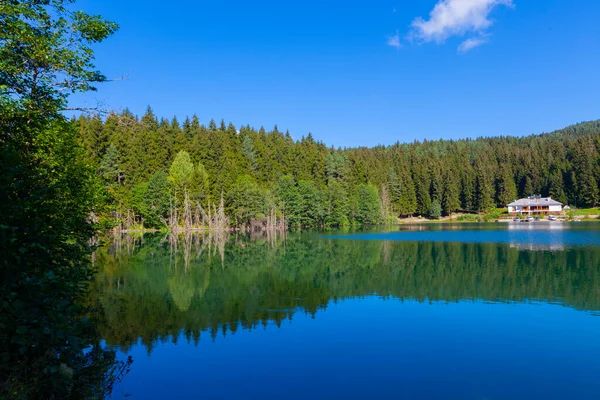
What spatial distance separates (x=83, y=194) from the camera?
17.8 meters

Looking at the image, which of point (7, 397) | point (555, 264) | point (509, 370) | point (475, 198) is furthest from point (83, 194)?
point (475, 198)

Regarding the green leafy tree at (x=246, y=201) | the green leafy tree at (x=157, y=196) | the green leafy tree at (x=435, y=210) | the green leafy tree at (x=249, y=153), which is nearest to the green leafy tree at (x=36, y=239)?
the green leafy tree at (x=157, y=196)

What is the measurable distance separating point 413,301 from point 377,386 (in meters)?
9.51

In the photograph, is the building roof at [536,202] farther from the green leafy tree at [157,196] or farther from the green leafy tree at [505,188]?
the green leafy tree at [157,196]

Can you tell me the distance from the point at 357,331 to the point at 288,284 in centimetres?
874

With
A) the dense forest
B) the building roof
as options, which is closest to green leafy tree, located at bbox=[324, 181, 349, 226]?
the dense forest

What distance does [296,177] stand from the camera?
314 feet

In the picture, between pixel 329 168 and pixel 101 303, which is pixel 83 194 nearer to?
pixel 101 303

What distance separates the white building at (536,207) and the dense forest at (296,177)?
5.13 meters

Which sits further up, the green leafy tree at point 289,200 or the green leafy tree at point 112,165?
the green leafy tree at point 112,165

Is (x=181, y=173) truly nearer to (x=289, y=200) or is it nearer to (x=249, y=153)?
(x=289, y=200)

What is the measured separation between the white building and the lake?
94.6 metres

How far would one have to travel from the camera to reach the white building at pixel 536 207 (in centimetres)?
11194

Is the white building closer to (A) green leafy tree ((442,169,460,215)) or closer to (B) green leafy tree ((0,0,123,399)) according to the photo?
(A) green leafy tree ((442,169,460,215))
